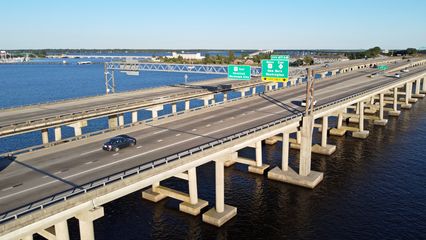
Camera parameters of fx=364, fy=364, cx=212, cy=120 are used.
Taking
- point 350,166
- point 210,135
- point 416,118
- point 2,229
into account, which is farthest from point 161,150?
point 416,118

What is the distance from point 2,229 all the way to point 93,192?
605 cm

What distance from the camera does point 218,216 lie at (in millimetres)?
38812

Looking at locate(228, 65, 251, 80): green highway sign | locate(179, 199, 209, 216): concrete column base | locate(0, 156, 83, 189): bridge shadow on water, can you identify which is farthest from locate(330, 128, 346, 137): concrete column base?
locate(0, 156, 83, 189): bridge shadow on water

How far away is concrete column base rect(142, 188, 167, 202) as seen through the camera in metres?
43.9

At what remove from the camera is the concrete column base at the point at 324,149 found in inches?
2489

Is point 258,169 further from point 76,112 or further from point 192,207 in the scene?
point 76,112

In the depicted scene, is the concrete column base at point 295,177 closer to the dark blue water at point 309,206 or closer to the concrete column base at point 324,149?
the dark blue water at point 309,206

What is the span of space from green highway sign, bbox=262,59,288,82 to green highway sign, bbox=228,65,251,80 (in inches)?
298

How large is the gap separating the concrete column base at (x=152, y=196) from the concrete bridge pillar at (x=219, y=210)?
7.42m

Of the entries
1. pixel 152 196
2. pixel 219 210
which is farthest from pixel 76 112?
pixel 219 210

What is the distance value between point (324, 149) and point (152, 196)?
110ft

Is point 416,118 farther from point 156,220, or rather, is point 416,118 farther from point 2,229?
point 2,229

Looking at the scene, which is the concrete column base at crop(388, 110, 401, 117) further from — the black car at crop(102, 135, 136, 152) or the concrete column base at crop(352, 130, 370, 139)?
the black car at crop(102, 135, 136, 152)

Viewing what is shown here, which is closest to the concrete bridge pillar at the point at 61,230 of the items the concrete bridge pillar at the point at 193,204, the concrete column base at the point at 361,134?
the concrete bridge pillar at the point at 193,204
